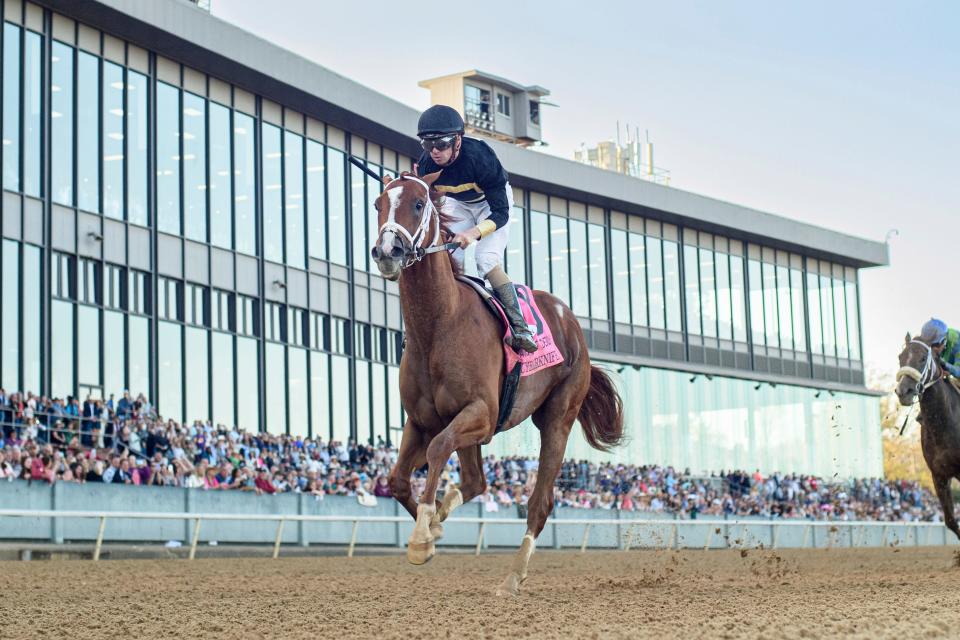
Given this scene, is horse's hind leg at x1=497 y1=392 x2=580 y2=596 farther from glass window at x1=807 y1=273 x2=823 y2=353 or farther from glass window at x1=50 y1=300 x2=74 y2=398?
glass window at x1=807 y1=273 x2=823 y2=353

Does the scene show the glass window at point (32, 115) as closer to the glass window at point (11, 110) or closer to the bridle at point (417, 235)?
the glass window at point (11, 110)

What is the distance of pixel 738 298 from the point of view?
4419cm

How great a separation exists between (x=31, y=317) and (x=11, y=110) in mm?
3656

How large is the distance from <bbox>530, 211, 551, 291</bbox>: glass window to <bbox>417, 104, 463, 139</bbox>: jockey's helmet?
2894 centimetres

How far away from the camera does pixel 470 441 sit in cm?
769

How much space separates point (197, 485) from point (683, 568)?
7.48 meters

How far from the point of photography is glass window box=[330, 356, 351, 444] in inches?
→ 1197

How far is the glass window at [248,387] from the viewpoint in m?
27.8

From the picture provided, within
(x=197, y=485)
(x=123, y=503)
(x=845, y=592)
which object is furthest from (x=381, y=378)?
(x=845, y=592)

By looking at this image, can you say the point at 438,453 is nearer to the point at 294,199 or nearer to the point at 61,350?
the point at 61,350

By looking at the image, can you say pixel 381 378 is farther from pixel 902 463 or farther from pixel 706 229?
pixel 902 463

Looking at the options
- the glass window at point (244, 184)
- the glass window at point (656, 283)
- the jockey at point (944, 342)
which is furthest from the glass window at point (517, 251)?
the jockey at point (944, 342)

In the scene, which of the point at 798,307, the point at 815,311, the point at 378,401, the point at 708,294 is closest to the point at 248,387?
the point at 378,401

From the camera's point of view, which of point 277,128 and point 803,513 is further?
point 803,513
